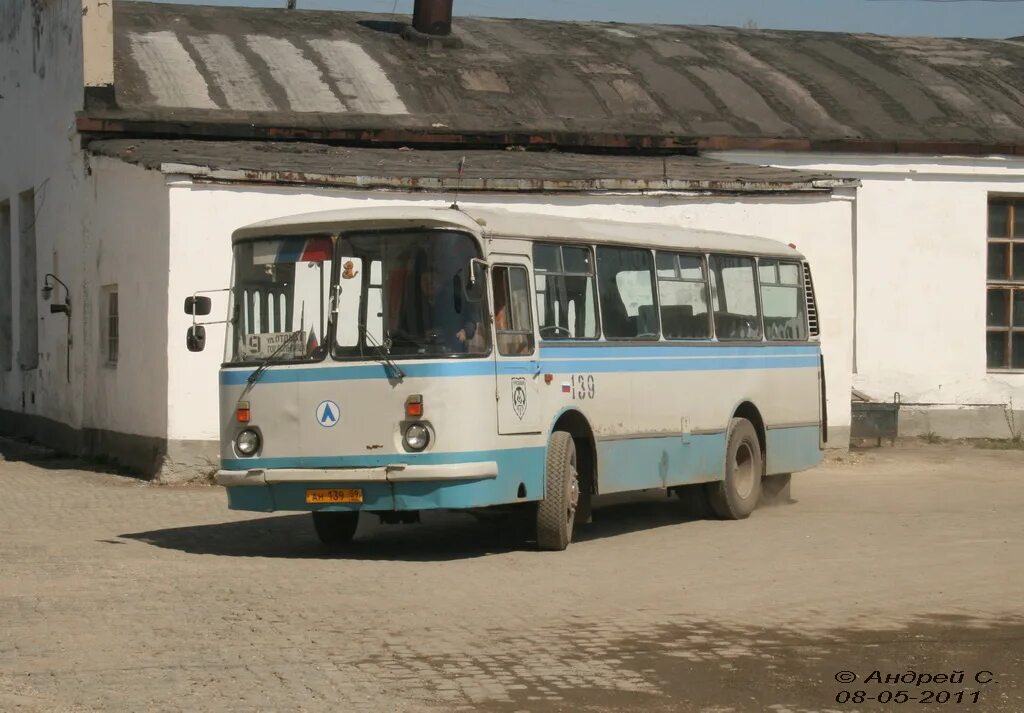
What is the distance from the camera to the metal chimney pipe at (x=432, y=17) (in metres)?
32.1

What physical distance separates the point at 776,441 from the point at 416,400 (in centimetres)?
597

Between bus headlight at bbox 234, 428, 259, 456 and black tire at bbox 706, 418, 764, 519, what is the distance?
5104mm

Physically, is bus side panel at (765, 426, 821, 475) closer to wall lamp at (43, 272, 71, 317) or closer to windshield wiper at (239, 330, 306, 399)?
windshield wiper at (239, 330, 306, 399)

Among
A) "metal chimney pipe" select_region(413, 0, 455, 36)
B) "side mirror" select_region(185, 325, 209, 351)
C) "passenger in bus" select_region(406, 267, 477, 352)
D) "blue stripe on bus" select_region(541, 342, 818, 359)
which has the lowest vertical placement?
"blue stripe on bus" select_region(541, 342, 818, 359)

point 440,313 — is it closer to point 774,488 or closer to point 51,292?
point 774,488

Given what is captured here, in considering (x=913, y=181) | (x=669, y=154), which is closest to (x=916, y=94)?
(x=913, y=181)

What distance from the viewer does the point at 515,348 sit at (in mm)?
14367

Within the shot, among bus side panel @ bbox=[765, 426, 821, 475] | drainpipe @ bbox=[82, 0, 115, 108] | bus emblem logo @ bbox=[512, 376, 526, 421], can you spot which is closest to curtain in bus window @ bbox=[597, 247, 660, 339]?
bus emblem logo @ bbox=[512, 376, 526, 421]

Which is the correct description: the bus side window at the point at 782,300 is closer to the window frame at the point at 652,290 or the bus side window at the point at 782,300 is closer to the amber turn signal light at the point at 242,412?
the window frame at the point at 652,290

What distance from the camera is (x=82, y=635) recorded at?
33.4 feet

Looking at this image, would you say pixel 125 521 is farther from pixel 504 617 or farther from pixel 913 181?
pixel 913 181

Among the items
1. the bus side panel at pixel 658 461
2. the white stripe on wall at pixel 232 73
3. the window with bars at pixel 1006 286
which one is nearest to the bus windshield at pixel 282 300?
the bus side panel at pixel 658 461

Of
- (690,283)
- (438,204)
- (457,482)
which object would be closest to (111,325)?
(438,204)

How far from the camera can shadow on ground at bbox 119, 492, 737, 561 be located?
583 inches
